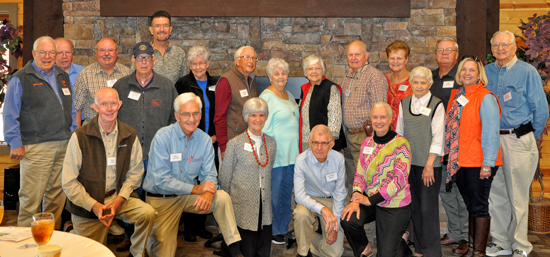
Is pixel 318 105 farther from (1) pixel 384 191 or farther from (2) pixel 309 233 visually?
(2) pixel 309 233

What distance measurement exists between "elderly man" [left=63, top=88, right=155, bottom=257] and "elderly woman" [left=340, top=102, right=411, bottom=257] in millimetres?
1493

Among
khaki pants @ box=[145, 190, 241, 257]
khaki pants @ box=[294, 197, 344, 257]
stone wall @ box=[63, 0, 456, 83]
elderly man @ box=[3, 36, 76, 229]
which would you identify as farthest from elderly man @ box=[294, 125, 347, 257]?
elderly man @ box=[3, 36, 76, 229]

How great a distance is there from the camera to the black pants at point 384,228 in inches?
121

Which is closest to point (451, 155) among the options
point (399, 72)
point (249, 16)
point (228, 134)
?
point (399, 72)

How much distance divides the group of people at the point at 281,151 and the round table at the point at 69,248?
1179mm

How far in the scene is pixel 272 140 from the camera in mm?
3377

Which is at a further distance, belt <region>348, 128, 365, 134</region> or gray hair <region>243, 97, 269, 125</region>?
belt <region>348, 128, 365, 134</region>

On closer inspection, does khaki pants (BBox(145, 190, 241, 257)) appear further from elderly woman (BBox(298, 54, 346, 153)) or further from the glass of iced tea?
the glass of iced tea

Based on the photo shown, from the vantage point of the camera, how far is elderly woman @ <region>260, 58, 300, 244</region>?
11.6ft

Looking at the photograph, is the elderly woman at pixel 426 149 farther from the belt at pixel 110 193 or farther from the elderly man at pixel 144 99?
the belt at pixel 110 193

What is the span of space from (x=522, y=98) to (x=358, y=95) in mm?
1332

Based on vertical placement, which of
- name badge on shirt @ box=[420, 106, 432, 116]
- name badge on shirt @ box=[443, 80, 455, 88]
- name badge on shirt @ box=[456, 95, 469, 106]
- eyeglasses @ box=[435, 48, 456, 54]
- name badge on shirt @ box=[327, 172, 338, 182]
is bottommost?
name badge on shirt @ box=[327, 172, 338, 182]

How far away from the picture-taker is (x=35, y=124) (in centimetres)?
349

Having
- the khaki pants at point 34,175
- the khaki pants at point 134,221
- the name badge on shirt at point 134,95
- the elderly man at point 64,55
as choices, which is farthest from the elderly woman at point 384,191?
the elderly man at point 64,55
